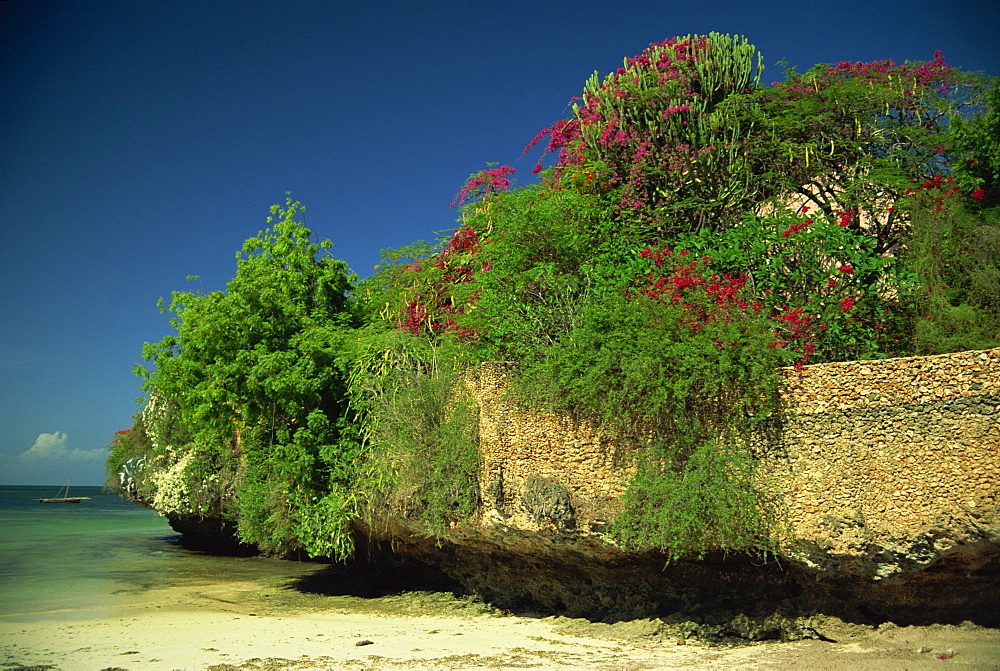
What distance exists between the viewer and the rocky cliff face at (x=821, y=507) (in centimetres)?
834

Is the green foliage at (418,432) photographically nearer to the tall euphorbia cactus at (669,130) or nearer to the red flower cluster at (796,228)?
the tall euphorbia cactus at (669,130)

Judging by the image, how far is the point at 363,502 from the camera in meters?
13.0

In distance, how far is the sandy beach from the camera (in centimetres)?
852

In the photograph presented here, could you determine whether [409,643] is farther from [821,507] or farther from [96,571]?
[96,571]

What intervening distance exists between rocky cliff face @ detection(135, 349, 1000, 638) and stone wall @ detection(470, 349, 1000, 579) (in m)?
0.01

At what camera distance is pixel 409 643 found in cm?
1024

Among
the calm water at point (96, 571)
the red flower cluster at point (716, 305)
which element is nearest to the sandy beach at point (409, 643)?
the calm water at point (96, 571)

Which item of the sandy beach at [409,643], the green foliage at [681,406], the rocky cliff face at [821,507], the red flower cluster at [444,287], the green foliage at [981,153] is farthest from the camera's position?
the red flower cluster at [444,287]

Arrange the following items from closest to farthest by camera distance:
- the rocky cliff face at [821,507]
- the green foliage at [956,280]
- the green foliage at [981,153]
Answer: the rocky cliff face at [821,507]
the green foliage at [956,280]
the green foliage at [981,153]

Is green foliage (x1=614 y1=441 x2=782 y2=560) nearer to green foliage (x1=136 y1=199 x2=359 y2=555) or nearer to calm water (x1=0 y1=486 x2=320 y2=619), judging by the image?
green foliage (x1=136 y1=199 x2=359 y2=555)

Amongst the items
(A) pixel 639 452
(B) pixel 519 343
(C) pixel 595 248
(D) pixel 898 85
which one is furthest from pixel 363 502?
(D) pixel 898 85

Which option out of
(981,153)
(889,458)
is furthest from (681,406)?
(981,153)

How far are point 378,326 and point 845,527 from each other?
9845mm

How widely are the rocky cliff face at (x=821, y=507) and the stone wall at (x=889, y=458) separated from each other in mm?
14
